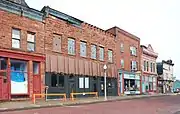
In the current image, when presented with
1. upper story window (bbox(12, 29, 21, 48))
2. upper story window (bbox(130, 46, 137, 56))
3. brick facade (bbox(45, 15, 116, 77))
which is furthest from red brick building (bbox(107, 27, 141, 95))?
upper story window (bbox(12, 29, 21, 48))

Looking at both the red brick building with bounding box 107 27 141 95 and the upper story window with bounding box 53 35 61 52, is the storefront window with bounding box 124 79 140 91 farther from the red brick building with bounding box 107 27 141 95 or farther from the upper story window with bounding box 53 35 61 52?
the upper story window with bounding box 53 35 61 52

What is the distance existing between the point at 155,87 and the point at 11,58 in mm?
43862

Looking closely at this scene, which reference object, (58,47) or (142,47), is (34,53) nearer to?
(58,47)

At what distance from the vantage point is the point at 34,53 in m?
31.4

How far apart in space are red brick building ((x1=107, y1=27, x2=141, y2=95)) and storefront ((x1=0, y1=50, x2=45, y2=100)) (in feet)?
61.9

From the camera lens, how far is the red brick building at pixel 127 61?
49.2 m

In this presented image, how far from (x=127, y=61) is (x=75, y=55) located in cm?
1626

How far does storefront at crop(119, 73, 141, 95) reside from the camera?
49.8 metres

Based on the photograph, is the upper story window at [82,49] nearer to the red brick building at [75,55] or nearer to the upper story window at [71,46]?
the red brick building at [75,55]

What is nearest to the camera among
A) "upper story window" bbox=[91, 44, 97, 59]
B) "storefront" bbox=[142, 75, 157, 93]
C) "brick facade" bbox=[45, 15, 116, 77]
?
"brick facade" bbox=[45, 15, 116, 77]

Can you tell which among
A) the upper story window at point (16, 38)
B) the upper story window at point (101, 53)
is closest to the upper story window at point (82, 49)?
the upper story window at point (101, 53)

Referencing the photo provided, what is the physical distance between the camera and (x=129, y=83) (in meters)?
52.8

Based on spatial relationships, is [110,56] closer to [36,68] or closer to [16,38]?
[36,68]

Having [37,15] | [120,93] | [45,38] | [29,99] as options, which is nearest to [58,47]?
[45,38]
